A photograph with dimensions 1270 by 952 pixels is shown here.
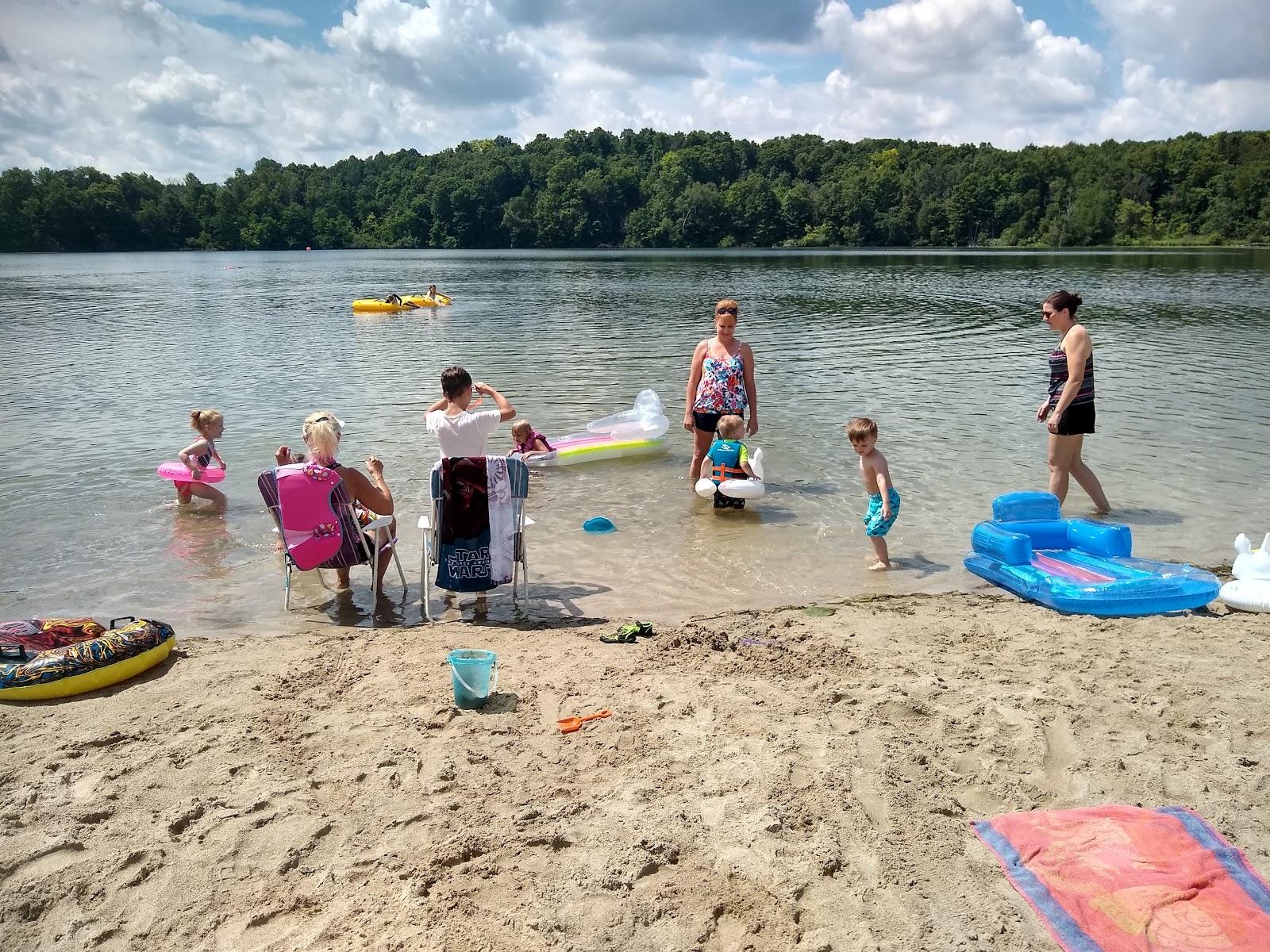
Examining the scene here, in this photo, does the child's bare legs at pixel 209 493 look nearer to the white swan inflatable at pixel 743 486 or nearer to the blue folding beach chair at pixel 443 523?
the blue folding beach chair at pixel 443 523

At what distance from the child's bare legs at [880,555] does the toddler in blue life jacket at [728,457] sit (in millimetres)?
1488

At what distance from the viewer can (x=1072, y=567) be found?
6.14 meters

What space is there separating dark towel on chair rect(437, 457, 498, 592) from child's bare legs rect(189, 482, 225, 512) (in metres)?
3.83

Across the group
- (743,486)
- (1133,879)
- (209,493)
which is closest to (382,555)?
(743,486)

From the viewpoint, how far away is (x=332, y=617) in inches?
239

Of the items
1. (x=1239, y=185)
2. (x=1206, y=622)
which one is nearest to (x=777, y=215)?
(x=1239, y=185)

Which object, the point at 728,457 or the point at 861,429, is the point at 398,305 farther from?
the point at 861,429

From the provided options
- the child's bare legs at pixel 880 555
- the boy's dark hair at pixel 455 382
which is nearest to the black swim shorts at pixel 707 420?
the child's bare legs at pixel 880 555

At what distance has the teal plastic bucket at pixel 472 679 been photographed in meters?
4.21

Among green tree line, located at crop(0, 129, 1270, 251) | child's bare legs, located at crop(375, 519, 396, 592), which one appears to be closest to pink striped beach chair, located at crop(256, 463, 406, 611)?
child's bare legs, located at crop(375, 519, 396, 592)

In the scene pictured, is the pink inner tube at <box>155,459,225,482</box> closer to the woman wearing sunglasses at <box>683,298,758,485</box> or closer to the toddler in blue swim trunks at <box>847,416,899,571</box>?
the woman wearing sunglasses at <box>683,298,758,485</box>

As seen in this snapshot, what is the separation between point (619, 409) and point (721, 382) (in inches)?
209

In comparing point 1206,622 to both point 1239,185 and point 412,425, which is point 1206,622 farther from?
point 1239,185

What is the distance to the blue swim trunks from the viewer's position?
6.66 metres
